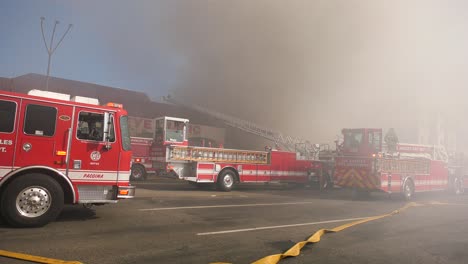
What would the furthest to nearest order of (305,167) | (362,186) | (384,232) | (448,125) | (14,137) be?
(448,125) → (305,167) → (362,186) → (384,232) → (14,137)

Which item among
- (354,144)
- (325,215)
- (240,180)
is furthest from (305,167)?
(325,215)

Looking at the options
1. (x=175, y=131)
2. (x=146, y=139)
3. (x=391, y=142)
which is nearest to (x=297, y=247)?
(x=175, y=131)

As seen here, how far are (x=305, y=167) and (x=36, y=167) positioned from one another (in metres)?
12.3

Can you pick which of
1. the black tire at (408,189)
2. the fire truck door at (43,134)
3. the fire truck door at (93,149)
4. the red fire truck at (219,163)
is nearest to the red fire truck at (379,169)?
the black tire at (408,189)

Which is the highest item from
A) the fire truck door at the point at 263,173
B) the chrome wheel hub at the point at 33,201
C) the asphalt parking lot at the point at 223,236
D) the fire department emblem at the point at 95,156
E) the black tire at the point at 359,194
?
the fire department emblem at the point at 95,156

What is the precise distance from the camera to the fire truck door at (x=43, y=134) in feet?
18.0

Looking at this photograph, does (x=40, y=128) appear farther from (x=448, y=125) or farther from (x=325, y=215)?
(x=448, y=125)

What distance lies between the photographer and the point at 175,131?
1377 centimetres

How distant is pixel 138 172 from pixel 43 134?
11.1 m

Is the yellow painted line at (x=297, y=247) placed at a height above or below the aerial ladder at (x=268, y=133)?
below

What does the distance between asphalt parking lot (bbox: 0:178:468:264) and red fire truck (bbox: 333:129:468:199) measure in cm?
382

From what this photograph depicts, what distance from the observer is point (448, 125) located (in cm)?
2319

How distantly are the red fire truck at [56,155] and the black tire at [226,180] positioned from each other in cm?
693

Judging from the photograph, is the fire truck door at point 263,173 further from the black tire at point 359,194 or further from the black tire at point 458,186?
the black tire at point 458,186
